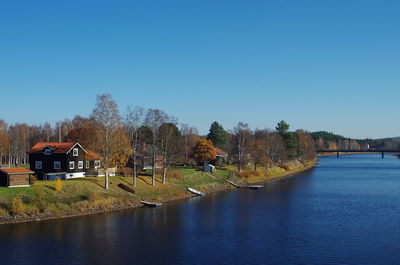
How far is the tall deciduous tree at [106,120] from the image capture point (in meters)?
68.4

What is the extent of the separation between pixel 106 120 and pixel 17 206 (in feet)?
69.6

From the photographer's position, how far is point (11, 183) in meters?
57.9

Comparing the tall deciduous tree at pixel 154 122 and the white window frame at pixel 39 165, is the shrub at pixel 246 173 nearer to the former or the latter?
the tall deciduous tree at pixel 154 122

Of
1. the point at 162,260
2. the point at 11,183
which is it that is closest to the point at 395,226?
the point at 162,260

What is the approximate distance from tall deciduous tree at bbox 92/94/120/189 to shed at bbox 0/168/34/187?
12.9 meters

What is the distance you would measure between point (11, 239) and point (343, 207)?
49.5 m

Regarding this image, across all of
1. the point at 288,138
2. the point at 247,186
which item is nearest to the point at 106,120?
the point at 247,186

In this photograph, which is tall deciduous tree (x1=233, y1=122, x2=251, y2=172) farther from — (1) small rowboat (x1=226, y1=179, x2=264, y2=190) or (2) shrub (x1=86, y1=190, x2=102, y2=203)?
(2) shrub (x1=86, y1=190, x2=102, y2=203)

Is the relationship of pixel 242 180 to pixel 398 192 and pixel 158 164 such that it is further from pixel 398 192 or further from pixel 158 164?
pixel 398 192

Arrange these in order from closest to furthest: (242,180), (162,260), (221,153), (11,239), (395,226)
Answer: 1. (162,260)
2. (11,239)
3. (395,226)
4. (242,180)
5. (221,153)

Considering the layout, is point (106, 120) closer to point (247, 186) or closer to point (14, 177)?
point (14, 177)

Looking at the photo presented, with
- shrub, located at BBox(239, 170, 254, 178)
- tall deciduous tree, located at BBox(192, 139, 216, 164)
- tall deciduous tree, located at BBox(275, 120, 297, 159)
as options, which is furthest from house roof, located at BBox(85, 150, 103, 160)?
tall deciduous tree, located at BBox(275, 120, 297, 159)

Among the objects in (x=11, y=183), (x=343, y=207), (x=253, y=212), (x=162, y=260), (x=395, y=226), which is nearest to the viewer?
(x=162, y=260)

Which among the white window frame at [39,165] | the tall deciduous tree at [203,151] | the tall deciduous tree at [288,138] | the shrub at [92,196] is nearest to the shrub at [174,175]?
the tall deciduous tree at [203,151]
